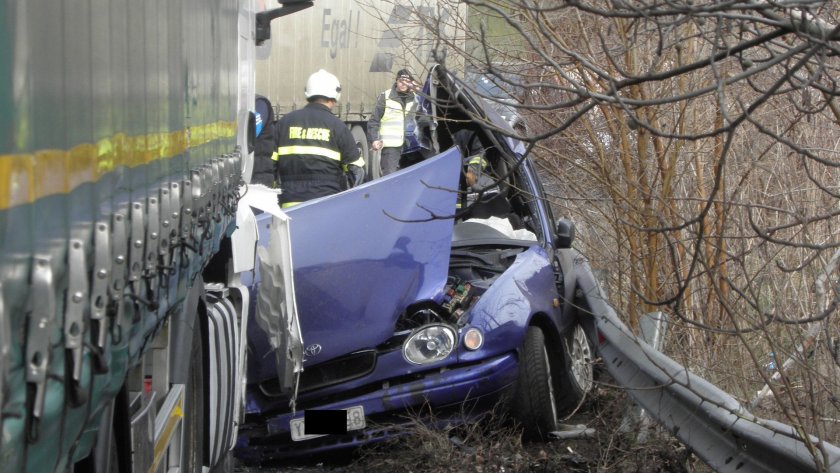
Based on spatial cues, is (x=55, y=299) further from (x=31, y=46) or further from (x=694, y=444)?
(x=694, y=444)

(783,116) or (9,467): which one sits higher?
(783,116)

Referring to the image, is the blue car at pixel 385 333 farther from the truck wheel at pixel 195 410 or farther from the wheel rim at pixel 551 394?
the truck wheel at pixel 195 410

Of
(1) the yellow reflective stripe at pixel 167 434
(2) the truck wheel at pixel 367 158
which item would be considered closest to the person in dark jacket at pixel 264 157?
(1) the yellow reflective stripe at pixel 167 434

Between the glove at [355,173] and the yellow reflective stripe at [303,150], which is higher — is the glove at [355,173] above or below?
below

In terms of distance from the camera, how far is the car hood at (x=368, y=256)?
6.27 m

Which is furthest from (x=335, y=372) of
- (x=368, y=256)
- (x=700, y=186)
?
(x=700, y=186)

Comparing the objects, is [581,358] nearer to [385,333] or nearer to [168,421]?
[385,333]

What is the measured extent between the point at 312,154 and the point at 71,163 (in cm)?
641

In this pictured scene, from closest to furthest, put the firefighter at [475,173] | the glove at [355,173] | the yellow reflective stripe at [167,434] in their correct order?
the yellow reflective stripe at [167,434] < the firefighter at [475,173] < the glove at [355,173]

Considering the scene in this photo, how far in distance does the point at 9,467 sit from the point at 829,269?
3.73 meters

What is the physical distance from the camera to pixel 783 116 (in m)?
6.20

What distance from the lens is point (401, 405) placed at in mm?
6176

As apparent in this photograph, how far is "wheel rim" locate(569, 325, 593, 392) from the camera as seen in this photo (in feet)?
23.6

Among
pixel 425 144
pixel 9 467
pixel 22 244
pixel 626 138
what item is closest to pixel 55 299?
pixel 22 244
